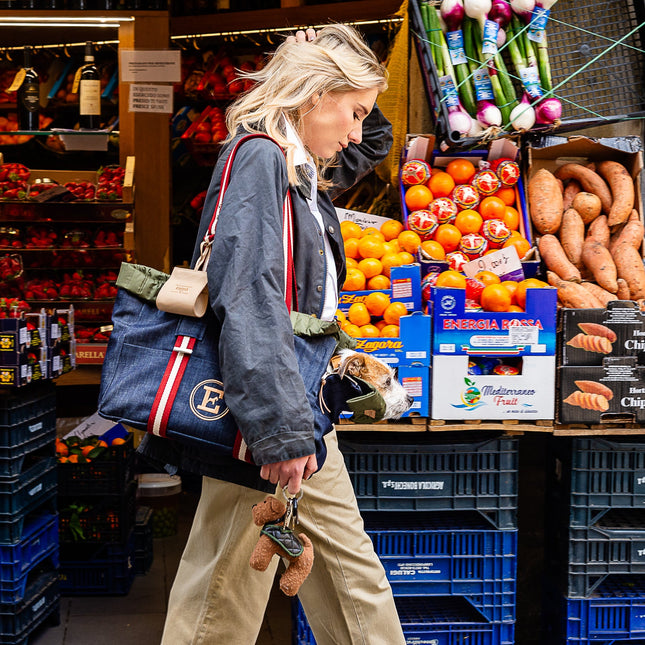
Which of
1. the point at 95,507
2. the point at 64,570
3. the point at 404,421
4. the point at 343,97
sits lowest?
the point at 64,570

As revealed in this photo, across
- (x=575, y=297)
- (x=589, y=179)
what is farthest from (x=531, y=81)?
(x=575, y=297)

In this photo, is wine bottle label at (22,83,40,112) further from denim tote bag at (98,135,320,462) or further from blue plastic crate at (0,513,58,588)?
denim tote bag at (98,135,320,462)

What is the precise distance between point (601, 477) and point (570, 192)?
4.28ft

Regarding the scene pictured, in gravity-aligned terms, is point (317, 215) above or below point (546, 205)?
below

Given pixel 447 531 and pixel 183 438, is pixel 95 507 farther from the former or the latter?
pixel 183 438

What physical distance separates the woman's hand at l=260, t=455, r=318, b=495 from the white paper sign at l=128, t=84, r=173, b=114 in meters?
4.00

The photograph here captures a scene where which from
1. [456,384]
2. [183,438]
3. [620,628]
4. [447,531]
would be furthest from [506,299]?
[183,438]

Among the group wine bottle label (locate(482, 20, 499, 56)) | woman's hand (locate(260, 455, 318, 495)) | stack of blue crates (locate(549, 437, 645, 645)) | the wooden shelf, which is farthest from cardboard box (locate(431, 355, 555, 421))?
the wooden shelf

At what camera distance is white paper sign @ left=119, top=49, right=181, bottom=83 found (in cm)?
538

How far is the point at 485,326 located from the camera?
114 inches

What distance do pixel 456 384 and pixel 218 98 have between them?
3.95 metres

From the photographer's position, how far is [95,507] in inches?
158

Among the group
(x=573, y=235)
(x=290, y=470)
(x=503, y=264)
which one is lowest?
(x=290, y=470)

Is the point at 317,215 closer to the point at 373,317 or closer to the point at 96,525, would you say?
the point at 373,317
